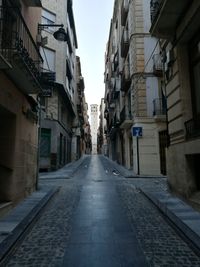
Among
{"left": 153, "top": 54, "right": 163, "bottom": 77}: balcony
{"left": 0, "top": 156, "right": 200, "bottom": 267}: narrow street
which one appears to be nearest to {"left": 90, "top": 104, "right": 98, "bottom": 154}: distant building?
{"left": 153, "top": 54, "right": 163, "bottom": 77}: balcony

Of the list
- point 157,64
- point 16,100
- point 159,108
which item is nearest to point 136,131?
point 159,108

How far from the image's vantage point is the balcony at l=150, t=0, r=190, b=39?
7834 mm

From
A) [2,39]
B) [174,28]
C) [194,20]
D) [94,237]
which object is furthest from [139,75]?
[94,237]

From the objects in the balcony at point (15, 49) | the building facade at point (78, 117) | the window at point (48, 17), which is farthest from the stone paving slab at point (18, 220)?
the building facade at point (78, 117)

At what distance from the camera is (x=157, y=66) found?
19234 millimetres

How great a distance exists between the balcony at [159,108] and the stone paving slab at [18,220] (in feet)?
36.1

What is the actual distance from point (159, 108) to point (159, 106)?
0.13m

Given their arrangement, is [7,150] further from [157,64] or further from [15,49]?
[157,64]

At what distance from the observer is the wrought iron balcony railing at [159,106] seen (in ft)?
62.5

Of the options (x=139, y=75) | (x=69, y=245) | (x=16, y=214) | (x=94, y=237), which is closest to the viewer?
(x=69, y=245)

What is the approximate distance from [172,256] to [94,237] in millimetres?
1514

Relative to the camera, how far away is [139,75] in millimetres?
19828

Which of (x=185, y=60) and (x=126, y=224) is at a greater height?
(x=185, y=60)

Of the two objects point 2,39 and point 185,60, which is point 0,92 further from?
point 185,60
